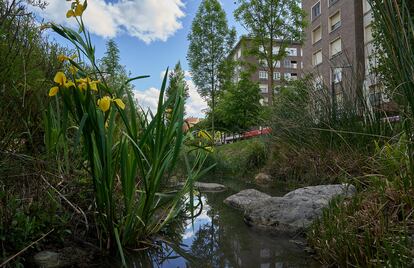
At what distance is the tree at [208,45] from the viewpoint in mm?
21422

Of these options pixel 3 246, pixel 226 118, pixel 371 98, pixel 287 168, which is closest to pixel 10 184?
pixel 3 246

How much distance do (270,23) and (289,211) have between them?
532 inches

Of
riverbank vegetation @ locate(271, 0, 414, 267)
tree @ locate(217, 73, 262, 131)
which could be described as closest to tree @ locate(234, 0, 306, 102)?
tree @ locate(217, 73, 262, 131)

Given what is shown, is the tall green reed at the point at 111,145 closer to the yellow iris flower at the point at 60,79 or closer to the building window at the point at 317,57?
the yellow iris flower at the point at 60,79

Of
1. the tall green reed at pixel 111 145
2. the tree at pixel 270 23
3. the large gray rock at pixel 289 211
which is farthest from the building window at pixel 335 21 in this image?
the tall green reed at pixel 111 145

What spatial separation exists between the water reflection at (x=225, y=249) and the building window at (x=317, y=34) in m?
24.3

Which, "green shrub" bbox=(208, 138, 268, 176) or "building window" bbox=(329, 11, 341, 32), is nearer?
"green shrub" bbox=(208, 138, 268, 176)

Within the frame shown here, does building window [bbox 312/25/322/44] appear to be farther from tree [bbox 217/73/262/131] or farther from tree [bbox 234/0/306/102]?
tree [bbox 234/0/306/102]

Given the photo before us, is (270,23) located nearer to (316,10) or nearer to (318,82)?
(318,82)

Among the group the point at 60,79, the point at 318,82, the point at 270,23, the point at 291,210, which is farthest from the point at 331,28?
the point at 60,79

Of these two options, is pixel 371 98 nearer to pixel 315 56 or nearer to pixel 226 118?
pixel 226 118

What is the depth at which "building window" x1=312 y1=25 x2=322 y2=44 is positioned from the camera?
24.3 m

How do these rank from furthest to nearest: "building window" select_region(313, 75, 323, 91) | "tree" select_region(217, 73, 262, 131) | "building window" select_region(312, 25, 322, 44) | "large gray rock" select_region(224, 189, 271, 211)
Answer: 1. "building window" select_region(312, 25, 322, 44)
2. "tree" select_region(217, 73, 262, 131)
3. "building window" select_region(313, 75, 323, 91)
4. "large gray rock" select_region(224, 189, 271, 211)

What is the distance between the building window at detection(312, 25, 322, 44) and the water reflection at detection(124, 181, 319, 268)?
24307 millimetres
